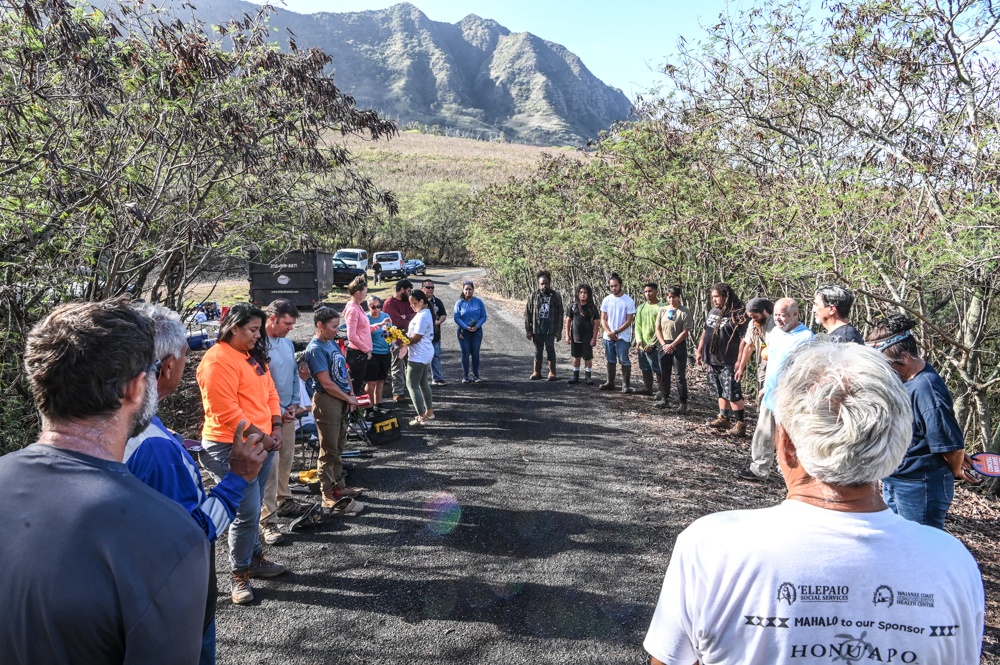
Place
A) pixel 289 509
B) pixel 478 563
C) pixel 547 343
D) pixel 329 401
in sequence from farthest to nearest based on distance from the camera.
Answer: pixel 547 343, pixel 329 401, pixel 289 509, pixel 478 563

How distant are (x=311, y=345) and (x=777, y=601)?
443 centimetres

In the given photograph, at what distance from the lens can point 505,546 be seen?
4.45 metres

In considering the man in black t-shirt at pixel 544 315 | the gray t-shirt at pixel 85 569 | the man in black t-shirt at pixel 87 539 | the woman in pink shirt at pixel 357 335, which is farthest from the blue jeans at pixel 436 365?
the gray t-shirt at pixel 85 569

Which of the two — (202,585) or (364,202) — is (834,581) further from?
(364,202)

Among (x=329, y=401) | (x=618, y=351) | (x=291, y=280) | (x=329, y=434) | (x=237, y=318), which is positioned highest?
(x=237, y=318)

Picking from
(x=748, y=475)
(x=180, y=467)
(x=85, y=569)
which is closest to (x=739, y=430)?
(x=748, y=475)

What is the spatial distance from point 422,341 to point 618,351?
11.7 feet

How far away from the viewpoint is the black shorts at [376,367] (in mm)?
7641

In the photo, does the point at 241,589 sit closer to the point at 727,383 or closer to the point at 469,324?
the point at 727,383

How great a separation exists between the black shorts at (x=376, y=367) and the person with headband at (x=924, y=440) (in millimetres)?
5738

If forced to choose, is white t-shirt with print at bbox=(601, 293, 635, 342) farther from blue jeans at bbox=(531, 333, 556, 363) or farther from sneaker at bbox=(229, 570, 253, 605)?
sneaker at bbox=(229, 570, 253, 605)

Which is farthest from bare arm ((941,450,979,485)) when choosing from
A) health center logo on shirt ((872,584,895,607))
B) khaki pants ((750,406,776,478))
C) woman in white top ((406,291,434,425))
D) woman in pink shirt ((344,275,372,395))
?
woman in pink shirt ((344,275,372,395))

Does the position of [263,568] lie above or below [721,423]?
below

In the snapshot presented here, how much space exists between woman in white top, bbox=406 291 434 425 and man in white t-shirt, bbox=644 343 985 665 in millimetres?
6082
